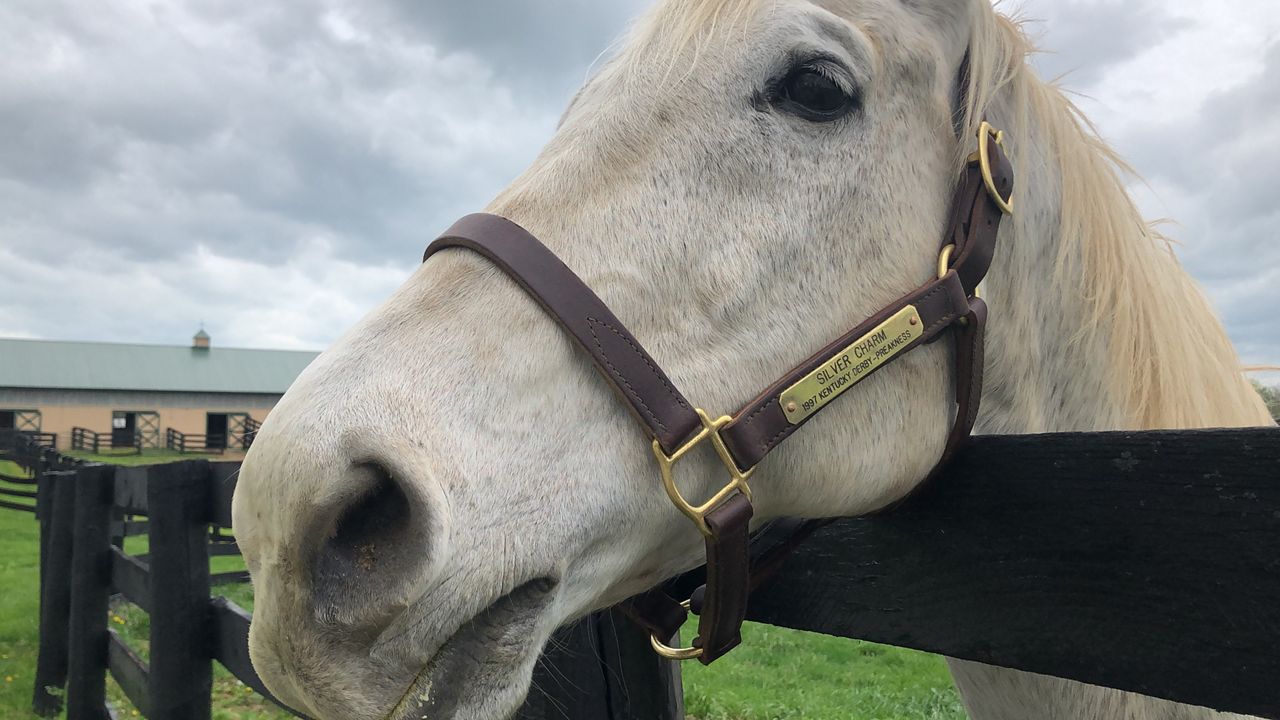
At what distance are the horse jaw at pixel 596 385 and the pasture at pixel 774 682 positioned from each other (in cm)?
397

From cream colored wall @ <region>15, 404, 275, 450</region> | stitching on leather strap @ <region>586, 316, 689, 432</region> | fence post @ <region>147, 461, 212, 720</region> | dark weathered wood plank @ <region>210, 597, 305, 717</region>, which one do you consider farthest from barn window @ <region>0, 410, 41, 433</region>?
stitching on leather strap @ <region>586, 316, 689, 432</region>

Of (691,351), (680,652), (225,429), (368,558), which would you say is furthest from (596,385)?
(225,429)

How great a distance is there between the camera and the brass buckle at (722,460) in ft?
4.06

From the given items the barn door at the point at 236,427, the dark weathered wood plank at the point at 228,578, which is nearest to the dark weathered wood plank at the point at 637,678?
the dark weathered wood plank at the point at 228,578

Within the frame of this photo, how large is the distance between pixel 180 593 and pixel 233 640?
0.40m

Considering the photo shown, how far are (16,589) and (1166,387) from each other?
37.6 ft

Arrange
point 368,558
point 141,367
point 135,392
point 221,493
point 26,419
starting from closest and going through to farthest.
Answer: point 368,558 < point 221,493 < point 26,419 < point 135,392 < point 141,367

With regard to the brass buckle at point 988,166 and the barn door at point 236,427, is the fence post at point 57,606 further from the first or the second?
the barn door at point 236,427

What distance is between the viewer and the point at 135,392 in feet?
155

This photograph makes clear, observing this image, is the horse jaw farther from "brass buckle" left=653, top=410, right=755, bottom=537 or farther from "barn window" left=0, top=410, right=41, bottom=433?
"barn window" left=0, top=410, right=41, bottom=433

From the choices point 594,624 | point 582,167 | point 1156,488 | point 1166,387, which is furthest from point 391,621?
point 1166,387

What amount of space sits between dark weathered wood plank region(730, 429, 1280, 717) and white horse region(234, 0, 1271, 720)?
135 mm

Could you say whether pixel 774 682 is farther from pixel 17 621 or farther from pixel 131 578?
pixel 17 621

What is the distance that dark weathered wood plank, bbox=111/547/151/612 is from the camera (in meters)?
3.69
